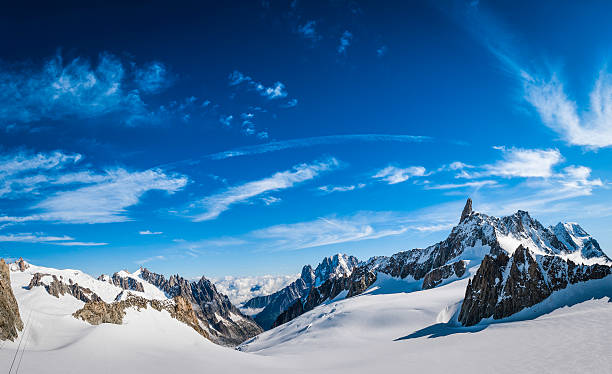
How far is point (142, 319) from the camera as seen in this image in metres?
39.7

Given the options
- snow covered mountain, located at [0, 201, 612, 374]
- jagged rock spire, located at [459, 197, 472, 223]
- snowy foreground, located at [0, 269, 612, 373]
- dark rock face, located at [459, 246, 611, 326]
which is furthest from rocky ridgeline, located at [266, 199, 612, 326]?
snowy foreground, located at [0, 269, 612, 373]

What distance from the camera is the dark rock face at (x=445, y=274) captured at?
10994 centimetres

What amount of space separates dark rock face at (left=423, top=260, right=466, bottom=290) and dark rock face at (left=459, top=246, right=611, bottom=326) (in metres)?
61.5

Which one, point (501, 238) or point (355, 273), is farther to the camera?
point (355, 273)

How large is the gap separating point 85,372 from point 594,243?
22575 centimetres

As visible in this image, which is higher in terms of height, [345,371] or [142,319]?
[142,319]

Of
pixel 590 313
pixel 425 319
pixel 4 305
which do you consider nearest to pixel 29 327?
pixel 4 305

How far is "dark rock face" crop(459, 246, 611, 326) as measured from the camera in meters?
42.8

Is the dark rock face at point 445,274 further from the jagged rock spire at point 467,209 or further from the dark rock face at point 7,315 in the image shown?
the dark rock face at point 7,315

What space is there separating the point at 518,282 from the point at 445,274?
71.2 meters

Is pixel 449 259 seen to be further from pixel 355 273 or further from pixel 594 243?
pixel 594 243

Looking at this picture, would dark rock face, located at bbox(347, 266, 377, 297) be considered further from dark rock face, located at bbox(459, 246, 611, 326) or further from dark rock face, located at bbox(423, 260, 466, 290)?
dark rock face, located at bbox(459, 246, 611, 326)

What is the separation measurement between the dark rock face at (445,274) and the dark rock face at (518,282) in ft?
202

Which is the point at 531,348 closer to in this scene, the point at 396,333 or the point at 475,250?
the point at 396,333
